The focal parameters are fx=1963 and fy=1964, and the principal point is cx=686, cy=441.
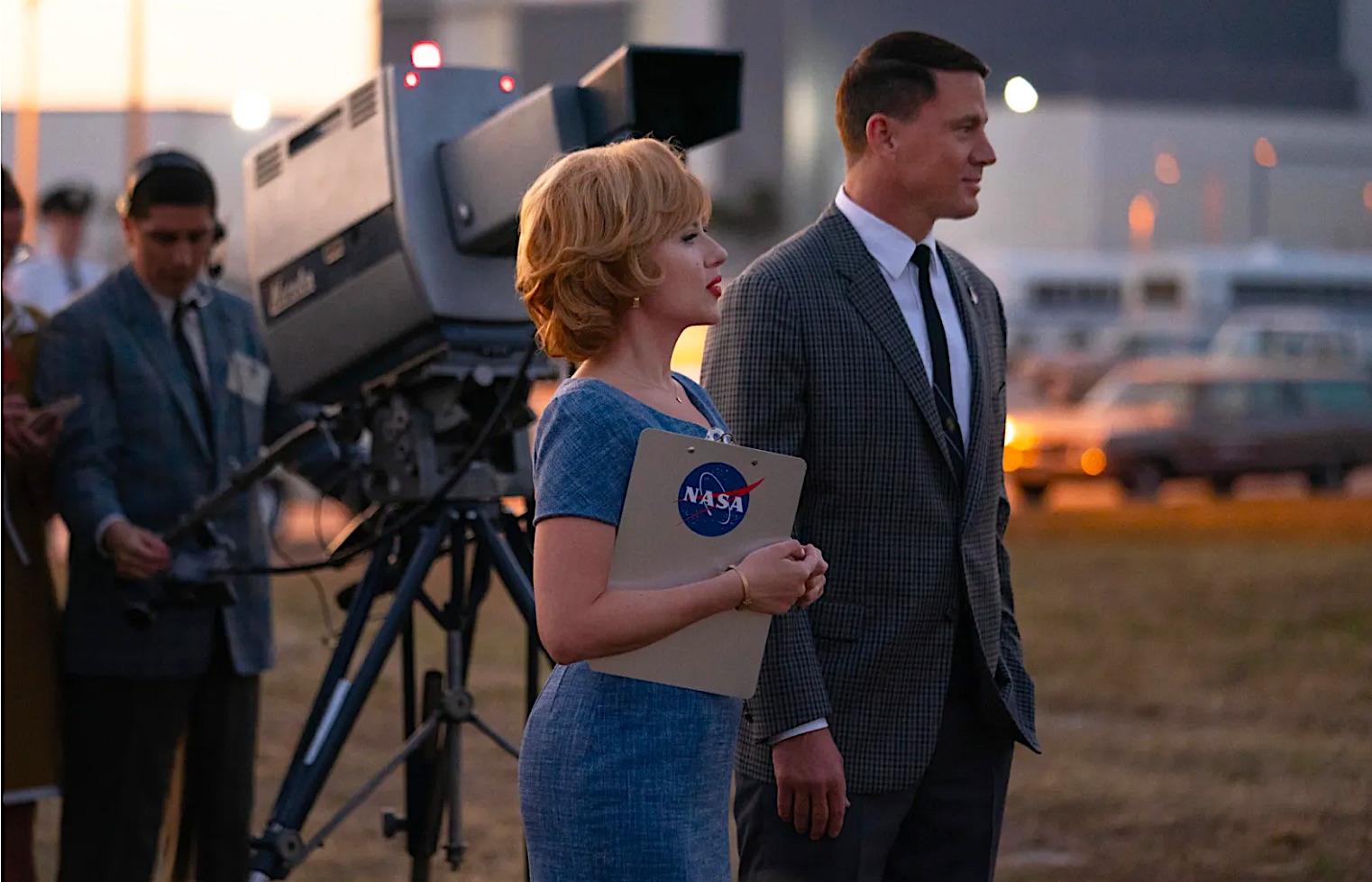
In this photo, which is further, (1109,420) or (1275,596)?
(1109,420)

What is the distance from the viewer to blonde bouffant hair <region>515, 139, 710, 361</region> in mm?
2344

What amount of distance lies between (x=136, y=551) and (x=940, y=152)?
5.65 feet

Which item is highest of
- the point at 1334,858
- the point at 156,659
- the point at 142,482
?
the point at 142,482

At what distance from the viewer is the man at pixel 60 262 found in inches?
326

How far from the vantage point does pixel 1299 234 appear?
242 ft

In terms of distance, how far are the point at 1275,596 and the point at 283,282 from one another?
7.74 m

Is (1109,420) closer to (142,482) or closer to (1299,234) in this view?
(142,482)

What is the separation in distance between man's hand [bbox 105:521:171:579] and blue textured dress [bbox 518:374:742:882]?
162cm

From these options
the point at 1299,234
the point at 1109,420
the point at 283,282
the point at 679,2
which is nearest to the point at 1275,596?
the point at 283,282

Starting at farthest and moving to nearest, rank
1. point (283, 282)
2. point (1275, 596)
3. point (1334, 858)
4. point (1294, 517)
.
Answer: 1. point (1294, 517)
2. point (1275, 596)
3. point (1334, 858)
4. point (283, 282)

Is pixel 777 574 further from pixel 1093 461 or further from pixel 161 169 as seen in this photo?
pixel 1093 461

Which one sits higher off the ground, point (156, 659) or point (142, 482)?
point (142, 482)

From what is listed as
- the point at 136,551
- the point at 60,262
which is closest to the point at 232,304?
the point at 136,551

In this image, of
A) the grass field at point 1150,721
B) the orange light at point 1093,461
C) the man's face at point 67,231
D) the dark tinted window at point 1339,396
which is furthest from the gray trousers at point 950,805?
the dark tinted window at point 1339,396
